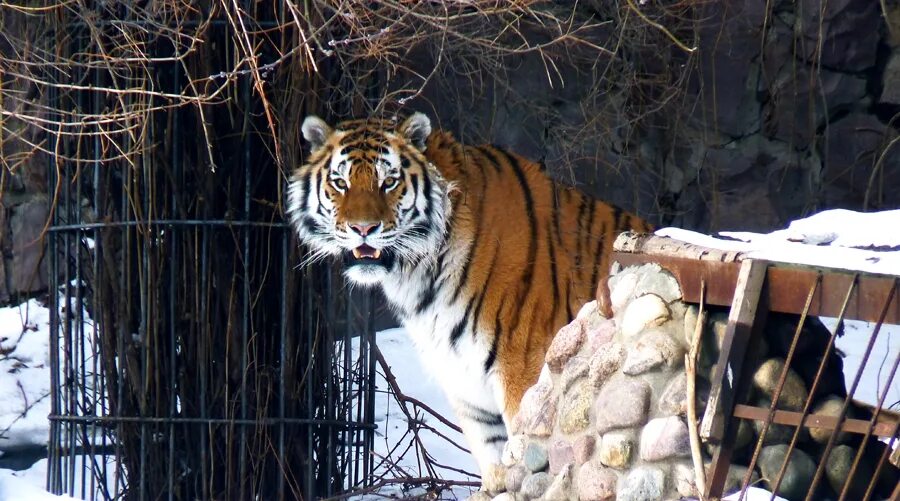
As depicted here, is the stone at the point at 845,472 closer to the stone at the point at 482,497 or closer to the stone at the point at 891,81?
the stone at the point at 482,497

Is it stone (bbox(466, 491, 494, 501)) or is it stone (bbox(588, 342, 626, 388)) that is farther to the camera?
stone (bbox(466, 491, 494, 501))

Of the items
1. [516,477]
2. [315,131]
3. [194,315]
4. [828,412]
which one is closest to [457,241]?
[315,131]

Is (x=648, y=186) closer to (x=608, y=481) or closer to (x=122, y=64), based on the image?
(x=122, y=64)

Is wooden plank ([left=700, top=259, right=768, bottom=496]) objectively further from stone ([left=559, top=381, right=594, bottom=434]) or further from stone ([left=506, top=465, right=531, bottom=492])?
stone ([left=506, top=465, right=531, bottom=492])

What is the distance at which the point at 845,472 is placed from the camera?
316 cm

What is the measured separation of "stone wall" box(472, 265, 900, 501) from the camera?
3.14 m

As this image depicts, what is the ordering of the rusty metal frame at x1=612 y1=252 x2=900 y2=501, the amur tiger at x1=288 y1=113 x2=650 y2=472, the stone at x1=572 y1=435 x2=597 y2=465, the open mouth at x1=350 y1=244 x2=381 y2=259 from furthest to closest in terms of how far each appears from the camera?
1. the open mouth at x1=350 y1=244 x2=381 y2=259
2. the amur tiger at x1=288 y1=113 x2=650 y2=472
3. the stone at x1=572 y1=435 x2=597 y2=465
4. the rusty metal frame at x1=612 y1=252 x2=900 y2=501

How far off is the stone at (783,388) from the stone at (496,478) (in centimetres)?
91

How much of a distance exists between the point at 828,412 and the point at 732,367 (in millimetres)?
284

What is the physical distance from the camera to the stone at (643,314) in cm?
332

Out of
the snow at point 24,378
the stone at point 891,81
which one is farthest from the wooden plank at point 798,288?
the stone at point 891,81

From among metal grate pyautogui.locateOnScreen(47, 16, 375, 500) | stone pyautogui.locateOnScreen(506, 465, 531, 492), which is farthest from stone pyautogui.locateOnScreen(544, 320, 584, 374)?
metal grate pyautogui.locateOnScreen(47, 16, 375, 500)

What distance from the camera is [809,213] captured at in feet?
22.1

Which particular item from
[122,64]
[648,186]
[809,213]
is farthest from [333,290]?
[809,213]
